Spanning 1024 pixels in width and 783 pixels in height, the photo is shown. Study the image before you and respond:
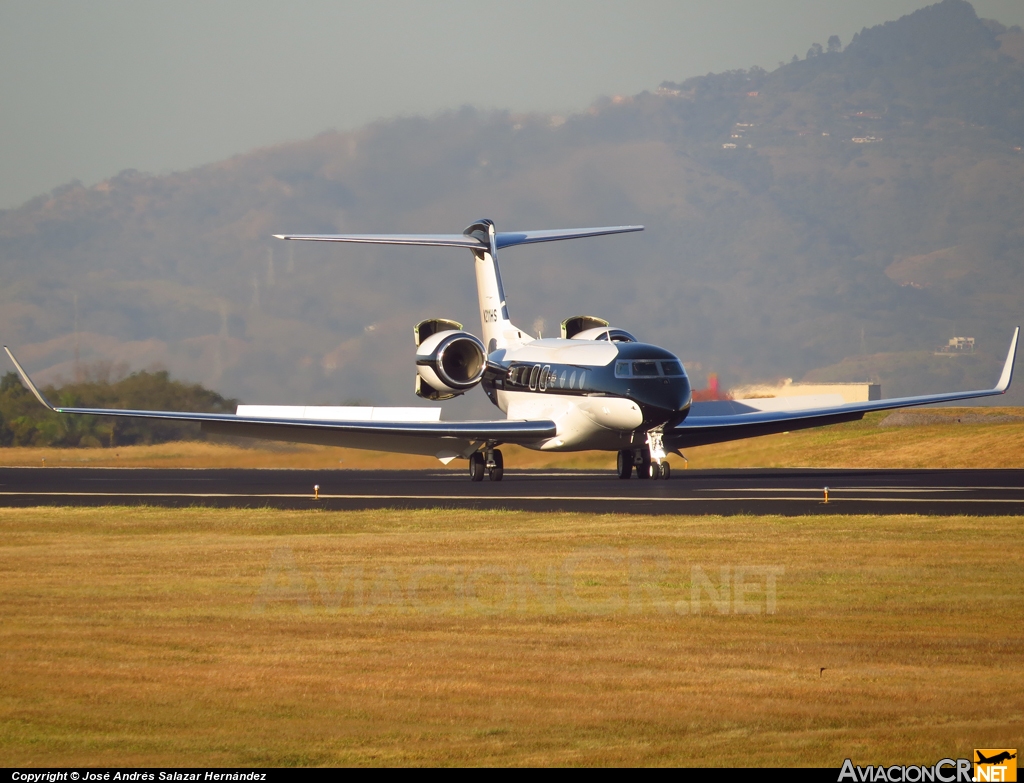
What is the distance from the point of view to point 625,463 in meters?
A: 39.5

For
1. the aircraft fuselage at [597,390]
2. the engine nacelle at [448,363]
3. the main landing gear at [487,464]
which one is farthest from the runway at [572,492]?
the engine nacelle at [448,363]

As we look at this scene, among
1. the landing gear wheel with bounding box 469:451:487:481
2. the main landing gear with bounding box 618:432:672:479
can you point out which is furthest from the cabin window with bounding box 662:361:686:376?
the landing gear wheel with bounding box 469:451:487:481

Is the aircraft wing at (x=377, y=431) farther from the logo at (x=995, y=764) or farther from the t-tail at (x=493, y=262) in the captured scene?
the logo at (x=995, y=764)

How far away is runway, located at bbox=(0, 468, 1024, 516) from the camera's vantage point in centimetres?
2747

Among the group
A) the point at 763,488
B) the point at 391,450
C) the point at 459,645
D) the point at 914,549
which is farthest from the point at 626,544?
the point at 391,450

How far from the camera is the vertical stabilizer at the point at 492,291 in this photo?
45.8m

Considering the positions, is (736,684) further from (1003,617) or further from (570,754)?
(1003,617)

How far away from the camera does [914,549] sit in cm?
1877

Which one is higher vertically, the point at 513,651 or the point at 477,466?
the point at 477,466

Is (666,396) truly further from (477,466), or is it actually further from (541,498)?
(477,466)

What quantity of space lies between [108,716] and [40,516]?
59.7ft

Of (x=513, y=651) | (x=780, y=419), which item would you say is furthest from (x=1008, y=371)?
(x=513, y=651)

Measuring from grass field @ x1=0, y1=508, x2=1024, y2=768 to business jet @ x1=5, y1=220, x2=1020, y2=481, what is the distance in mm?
15722

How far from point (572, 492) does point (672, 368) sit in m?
5.22
